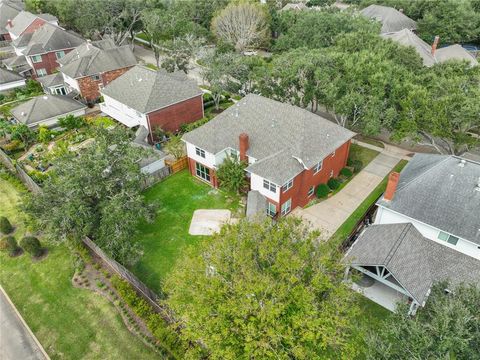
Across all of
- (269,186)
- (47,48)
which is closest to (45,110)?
(47,48)

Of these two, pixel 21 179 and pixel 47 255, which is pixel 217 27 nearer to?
pixel 21 179

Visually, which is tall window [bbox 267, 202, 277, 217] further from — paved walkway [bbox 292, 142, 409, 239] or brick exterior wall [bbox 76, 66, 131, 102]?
brick exterior wall [bbox 76, 66, 131, 102]

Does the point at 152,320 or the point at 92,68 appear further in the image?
the point at 92,68

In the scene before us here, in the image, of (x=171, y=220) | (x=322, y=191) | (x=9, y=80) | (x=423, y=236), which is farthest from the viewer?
(x=9, y=80)

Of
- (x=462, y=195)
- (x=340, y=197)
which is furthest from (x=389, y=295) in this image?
(x=340, y=197)

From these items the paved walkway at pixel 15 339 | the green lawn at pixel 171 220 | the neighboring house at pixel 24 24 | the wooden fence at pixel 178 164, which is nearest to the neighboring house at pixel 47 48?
the neighboring house at pixel 24 24

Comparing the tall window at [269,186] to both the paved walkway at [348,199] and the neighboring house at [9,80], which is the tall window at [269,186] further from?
the neighboring house at [9,80]

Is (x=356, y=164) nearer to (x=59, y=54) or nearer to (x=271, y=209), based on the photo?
(x=271, y=209)
